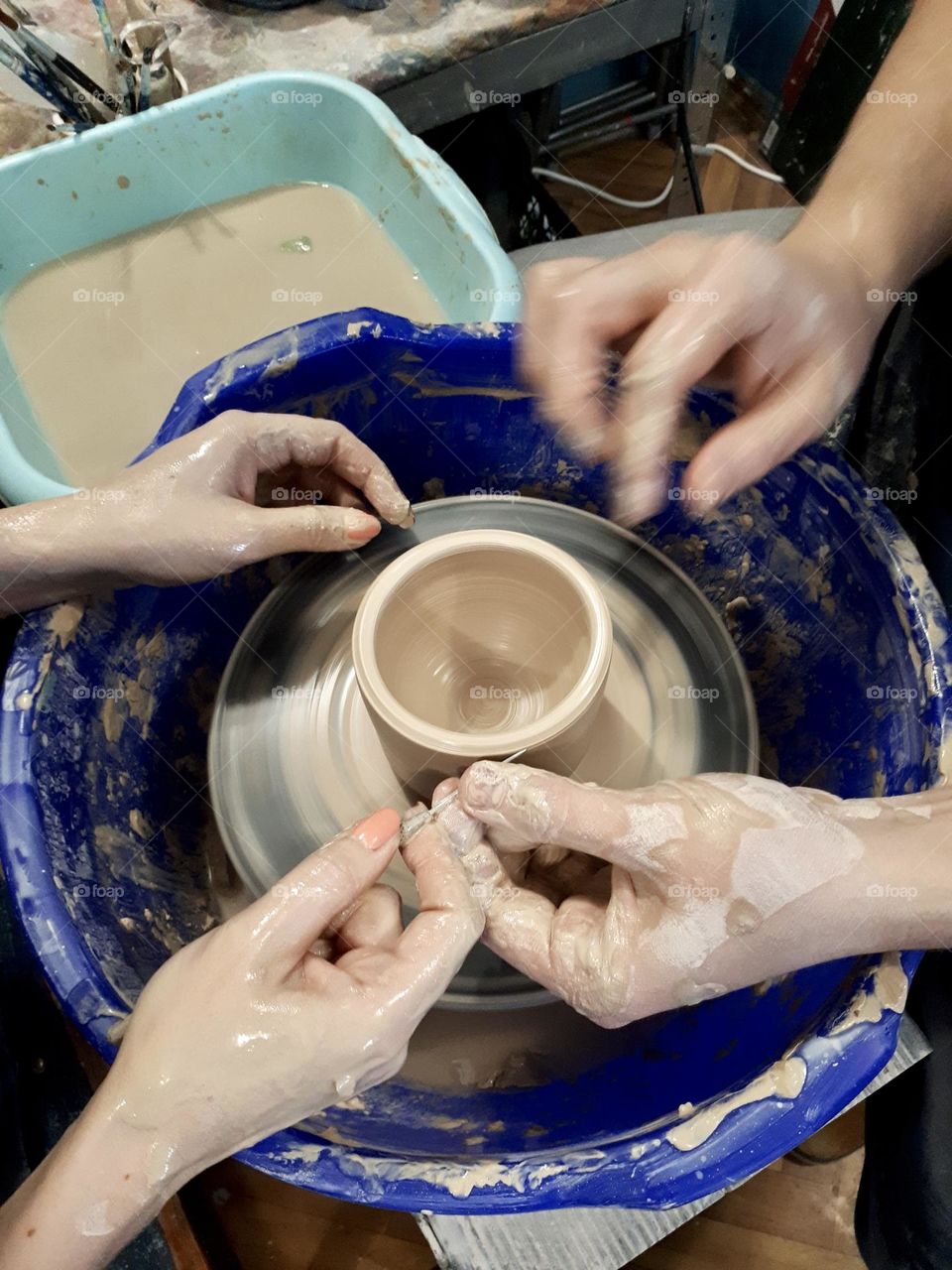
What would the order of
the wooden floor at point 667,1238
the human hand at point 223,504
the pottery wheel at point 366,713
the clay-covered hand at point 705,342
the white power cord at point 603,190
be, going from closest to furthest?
the clay-covered hand at point 705,342 → the human hand at point 223,504 → the pottery wheel at point 366,713 → the wooden floor at point 667,1238 → the white power cord at point 603,190

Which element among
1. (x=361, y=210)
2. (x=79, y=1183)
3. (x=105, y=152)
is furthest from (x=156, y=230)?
(x=79, y=1183)

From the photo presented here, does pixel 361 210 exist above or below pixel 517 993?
above

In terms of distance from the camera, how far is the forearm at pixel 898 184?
0.94 metres

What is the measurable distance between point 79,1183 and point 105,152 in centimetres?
154

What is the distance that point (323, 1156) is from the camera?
29.1 inches

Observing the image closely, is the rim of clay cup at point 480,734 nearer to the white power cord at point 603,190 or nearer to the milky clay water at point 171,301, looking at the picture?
the milky clay water at point 171,301

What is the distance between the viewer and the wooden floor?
1275 millimetres

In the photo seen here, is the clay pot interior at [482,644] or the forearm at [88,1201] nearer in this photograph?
the forearm at [88,1201]

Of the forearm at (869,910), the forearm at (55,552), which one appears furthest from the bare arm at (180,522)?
the forearm at (869,910)

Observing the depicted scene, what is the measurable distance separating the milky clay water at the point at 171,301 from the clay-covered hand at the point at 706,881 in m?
1.07

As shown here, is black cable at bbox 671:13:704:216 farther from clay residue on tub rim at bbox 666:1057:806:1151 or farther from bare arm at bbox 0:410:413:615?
clay residue on tub rim at bbox 666:1057:806:1151

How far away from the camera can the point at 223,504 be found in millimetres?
976

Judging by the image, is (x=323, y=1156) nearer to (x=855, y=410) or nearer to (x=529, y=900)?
(x=529, y=900)

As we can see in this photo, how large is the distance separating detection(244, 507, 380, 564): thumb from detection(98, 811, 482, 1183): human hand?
40 cm
